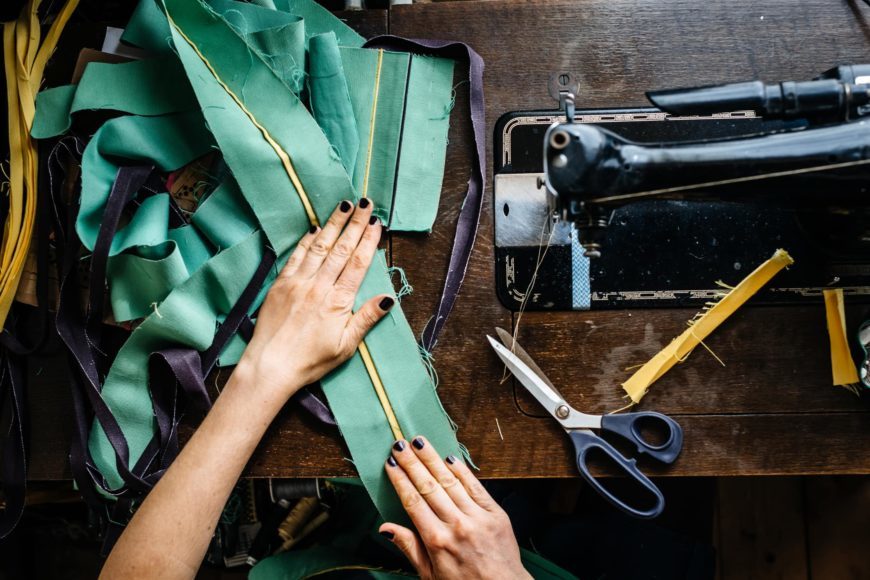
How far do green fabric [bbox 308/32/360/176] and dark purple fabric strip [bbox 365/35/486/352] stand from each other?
7cm

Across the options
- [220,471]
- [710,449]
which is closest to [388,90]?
[220,471]

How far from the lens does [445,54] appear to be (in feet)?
3.54

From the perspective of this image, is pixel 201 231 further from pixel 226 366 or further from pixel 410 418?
pixel 410 418

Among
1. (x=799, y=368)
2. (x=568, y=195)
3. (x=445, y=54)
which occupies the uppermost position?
(x=445, y=54)

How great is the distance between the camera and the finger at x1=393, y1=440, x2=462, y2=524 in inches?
39.3

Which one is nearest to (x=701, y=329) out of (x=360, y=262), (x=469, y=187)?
(x=469, y=187)

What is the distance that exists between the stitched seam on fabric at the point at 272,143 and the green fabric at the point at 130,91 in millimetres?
53

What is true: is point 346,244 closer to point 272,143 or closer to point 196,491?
point 272,143

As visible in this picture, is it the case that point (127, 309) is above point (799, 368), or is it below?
above

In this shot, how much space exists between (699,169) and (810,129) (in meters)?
0.13

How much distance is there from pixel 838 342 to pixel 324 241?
2.44ft

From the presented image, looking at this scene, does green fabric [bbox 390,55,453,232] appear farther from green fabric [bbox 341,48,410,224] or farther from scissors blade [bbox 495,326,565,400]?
scissors blade [bbox 495,326,565,400]

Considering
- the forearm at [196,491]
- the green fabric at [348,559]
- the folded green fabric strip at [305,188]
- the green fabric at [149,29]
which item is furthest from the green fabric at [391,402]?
the green fabric at [149,29]

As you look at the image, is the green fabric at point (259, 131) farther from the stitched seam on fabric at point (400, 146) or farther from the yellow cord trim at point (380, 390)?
the yellow cord trim at point (380, 390)
